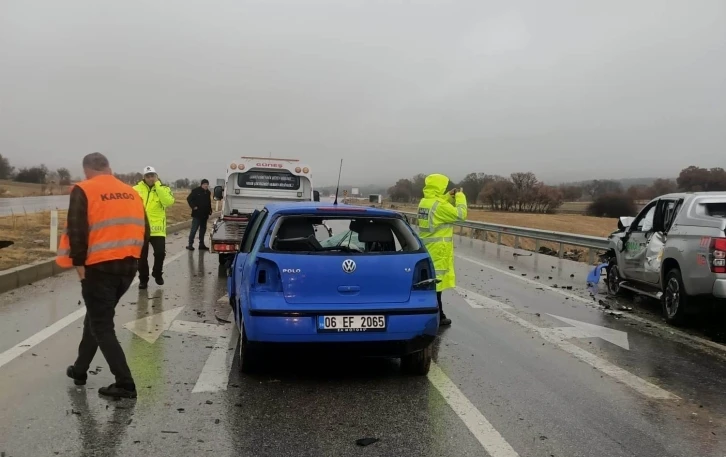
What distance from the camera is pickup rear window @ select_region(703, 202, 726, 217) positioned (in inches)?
317

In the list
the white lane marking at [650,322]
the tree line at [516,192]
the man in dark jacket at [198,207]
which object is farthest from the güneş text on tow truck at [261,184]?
the tree line at [516,192]

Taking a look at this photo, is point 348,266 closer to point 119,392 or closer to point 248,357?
point 248,357

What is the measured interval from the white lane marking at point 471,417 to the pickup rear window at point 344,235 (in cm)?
122

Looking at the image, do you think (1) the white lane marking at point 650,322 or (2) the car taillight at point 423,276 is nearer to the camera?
(2) the car taillight at point 423,276

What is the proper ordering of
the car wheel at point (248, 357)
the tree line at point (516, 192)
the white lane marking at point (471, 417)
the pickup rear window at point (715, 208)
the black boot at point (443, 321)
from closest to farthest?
the white lane marking at point (471, 417)
the car wheel at point (248, 357)
the black boot at point (443, 321)
the pickup rear window at point (715, 208)
the tree line at point (516, 192)

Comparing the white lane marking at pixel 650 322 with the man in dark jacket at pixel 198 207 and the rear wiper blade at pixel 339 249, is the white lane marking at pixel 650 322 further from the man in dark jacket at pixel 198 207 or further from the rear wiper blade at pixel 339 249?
the man in dark jacket at pixel 198 207

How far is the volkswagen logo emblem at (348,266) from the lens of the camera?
16.5 ft

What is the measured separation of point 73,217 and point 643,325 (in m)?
7.22

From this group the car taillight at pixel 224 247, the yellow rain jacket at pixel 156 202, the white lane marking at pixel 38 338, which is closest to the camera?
the white lane marking at pixel 38 338

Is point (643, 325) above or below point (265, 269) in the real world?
below

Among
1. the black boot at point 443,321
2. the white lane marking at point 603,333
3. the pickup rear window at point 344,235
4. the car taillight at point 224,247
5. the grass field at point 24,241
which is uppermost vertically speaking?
the pickup rear window at point 344,235

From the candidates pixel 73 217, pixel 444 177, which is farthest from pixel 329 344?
pixel 444 177

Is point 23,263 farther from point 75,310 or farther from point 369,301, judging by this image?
point 369,301

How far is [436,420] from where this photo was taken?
4.32 meters
